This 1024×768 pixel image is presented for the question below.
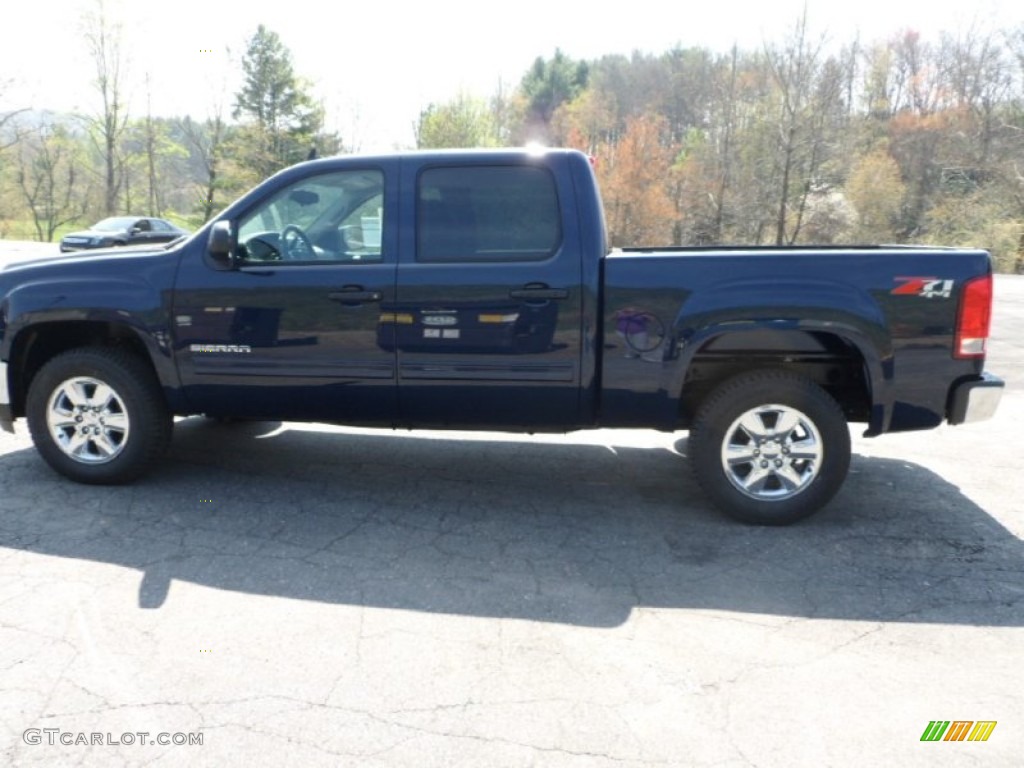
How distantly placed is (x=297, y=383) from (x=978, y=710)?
11.4ft

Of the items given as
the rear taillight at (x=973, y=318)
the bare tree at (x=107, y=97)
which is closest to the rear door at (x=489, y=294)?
the rear taillight at (x=973, y=318)

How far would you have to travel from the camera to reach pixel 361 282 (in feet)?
13.8

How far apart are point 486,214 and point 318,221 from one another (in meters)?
0.97

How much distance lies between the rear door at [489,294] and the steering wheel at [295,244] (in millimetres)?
572

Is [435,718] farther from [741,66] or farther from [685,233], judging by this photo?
[741,66]

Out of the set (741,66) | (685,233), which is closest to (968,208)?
(685,233)

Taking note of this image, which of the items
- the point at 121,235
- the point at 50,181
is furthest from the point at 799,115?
the point at 50,181

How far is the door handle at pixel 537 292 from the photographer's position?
4035mm

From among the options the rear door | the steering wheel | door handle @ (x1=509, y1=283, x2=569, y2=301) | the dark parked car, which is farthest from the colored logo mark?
the dark parked car

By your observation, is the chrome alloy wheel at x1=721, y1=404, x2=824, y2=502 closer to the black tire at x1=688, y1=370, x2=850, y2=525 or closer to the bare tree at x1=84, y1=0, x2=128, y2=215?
the black tire at x1=688, y1=370, x2=850, y2=525

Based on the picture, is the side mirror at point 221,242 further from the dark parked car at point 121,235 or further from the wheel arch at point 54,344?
the dark parked car at point 121,235

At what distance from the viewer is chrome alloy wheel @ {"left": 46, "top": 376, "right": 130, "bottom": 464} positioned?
4555 mm

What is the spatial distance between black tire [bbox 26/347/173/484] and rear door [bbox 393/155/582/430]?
154cm
